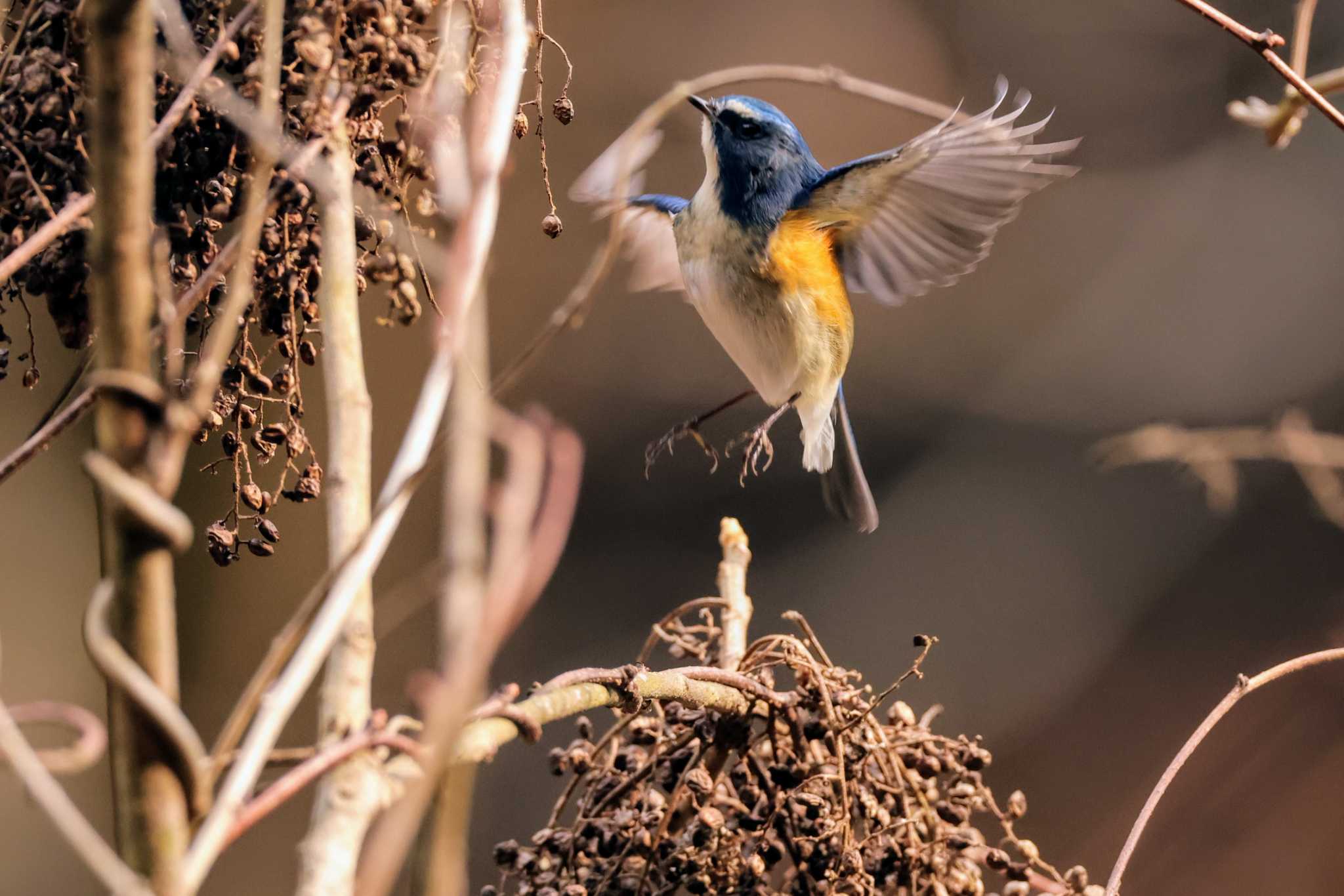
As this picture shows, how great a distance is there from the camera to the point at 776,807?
124 centimetres

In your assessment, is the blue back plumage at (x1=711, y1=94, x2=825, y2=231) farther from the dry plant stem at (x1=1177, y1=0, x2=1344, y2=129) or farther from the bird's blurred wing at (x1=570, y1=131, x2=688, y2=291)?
the dry plant stem at (x1=1177, y1=0, x2=1344, y2=129)

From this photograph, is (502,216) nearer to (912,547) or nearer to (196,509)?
(196,509)

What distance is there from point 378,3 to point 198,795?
24.7 inches

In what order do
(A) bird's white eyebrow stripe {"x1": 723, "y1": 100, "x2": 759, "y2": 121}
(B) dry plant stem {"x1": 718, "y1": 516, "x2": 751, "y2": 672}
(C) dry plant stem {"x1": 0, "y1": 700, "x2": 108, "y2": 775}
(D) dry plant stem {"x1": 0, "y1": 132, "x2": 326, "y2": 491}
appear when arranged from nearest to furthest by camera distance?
(C) dry plant stem {"x1": 0, "y1": 700, "x2": 108, "y2": 775}
(D) dry plant stem {"x1": 0, "y1": 132, "x2": 326, "y2": 491}
(B) dry plant stem {"x1": 718, "y1": 516, "x2": 751, "y2": 672}
(A) bird's white eyebrow stripe {"x1": 723, "y1": 100, "x2": 759, "y2": 121}

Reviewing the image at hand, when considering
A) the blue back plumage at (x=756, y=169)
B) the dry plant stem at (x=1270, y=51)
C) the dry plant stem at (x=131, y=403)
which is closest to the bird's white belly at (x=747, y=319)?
the blue back plumage at (x=756, y=169)

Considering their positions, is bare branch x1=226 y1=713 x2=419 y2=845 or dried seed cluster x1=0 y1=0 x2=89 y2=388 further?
dried seed cluster x1=0 y1=0 x2=89 y2=388


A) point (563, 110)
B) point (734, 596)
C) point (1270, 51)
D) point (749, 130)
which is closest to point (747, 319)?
point (749, 130)

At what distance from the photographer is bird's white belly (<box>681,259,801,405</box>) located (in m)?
2.21

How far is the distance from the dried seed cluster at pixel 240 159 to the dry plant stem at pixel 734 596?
2.07ft

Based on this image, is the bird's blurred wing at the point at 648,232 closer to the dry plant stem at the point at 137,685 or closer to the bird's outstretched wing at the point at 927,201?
the bird's outstretched wing at the point at 927,201

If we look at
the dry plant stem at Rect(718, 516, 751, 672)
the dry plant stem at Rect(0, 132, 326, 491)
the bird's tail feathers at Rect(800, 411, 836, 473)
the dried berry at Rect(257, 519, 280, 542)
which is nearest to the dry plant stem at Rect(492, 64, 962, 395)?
the dry plant stem at Rect(0, 132, 326, 491)

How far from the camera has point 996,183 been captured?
6.44ft

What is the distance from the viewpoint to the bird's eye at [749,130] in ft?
7.18

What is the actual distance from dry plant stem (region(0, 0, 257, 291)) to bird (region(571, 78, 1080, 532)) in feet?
3.86
